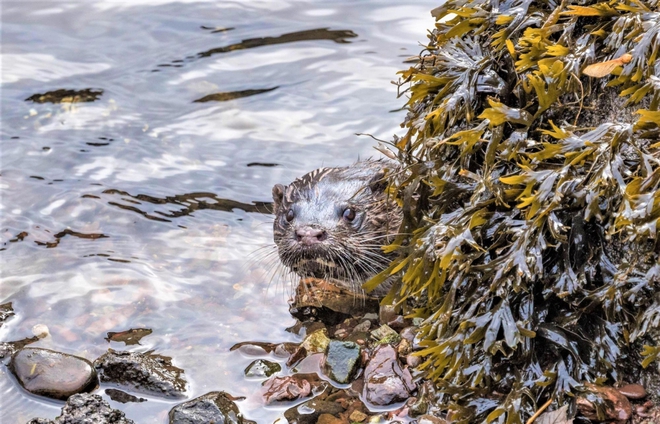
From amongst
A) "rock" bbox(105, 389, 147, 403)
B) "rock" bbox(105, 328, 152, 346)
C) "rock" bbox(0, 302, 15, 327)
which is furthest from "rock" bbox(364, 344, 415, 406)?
"rock" bbox(0, 302, 15, 327)

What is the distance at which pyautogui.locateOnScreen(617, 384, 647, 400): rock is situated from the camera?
305 cm

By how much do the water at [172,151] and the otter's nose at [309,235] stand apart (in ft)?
1.89

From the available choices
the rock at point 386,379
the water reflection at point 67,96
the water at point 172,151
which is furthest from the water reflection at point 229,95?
the rock at point 386,379

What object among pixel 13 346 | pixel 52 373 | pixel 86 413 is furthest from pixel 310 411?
pixel 13 346

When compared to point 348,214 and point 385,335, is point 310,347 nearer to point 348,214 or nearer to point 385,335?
point 385,335

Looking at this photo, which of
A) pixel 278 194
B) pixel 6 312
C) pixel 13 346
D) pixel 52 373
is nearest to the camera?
pixel 52 373

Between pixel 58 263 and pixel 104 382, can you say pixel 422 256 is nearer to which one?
pixel 104 382

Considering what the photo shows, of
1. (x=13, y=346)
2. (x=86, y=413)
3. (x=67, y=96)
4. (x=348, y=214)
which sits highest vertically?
(x=67, y=96)

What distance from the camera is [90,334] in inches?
196

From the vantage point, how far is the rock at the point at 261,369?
4438mm

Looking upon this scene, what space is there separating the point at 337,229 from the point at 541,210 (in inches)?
104

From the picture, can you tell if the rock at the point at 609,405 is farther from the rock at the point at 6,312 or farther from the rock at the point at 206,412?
the rock at the point at 6,312

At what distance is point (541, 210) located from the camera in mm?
3078

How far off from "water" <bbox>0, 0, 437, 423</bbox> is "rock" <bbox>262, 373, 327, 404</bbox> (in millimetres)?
96
